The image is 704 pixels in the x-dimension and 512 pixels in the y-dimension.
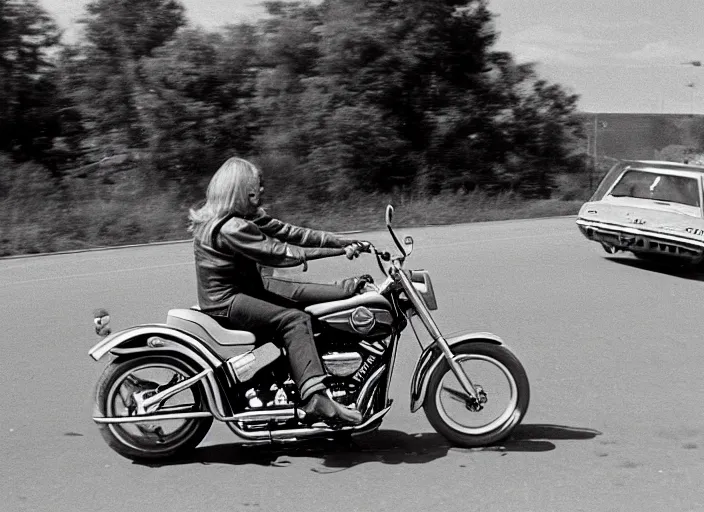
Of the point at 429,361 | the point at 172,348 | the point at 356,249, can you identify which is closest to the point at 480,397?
the point at 429,361

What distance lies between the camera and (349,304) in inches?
211

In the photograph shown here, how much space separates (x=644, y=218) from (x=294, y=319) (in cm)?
864

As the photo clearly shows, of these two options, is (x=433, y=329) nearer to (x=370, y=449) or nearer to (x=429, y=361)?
(x=429, y=361)

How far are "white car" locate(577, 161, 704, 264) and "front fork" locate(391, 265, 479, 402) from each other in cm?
765

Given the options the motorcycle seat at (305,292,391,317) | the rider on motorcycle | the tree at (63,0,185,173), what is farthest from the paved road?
the tree at (63,0,185,173)

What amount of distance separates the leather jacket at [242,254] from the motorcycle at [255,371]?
0.52ft

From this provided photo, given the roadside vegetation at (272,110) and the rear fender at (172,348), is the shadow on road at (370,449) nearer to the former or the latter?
the rear fender at (172,348)

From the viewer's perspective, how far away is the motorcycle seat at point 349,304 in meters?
5.35

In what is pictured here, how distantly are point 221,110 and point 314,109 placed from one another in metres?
2.09

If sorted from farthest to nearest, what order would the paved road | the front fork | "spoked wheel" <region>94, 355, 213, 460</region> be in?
1. the front fork
2. "spoked wheel" <region>94, 355, 213, 460</region>
3. the paved road

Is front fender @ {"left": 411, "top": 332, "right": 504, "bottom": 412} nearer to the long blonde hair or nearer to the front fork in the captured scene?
the front fork

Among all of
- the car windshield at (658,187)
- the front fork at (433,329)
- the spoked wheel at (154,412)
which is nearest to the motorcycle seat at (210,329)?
the spoked wheel at (154,412)

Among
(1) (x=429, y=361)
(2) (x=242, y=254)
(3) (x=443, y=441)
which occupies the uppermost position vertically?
(2) (x=242, y=254)

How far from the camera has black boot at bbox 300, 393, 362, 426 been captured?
5219 mm
